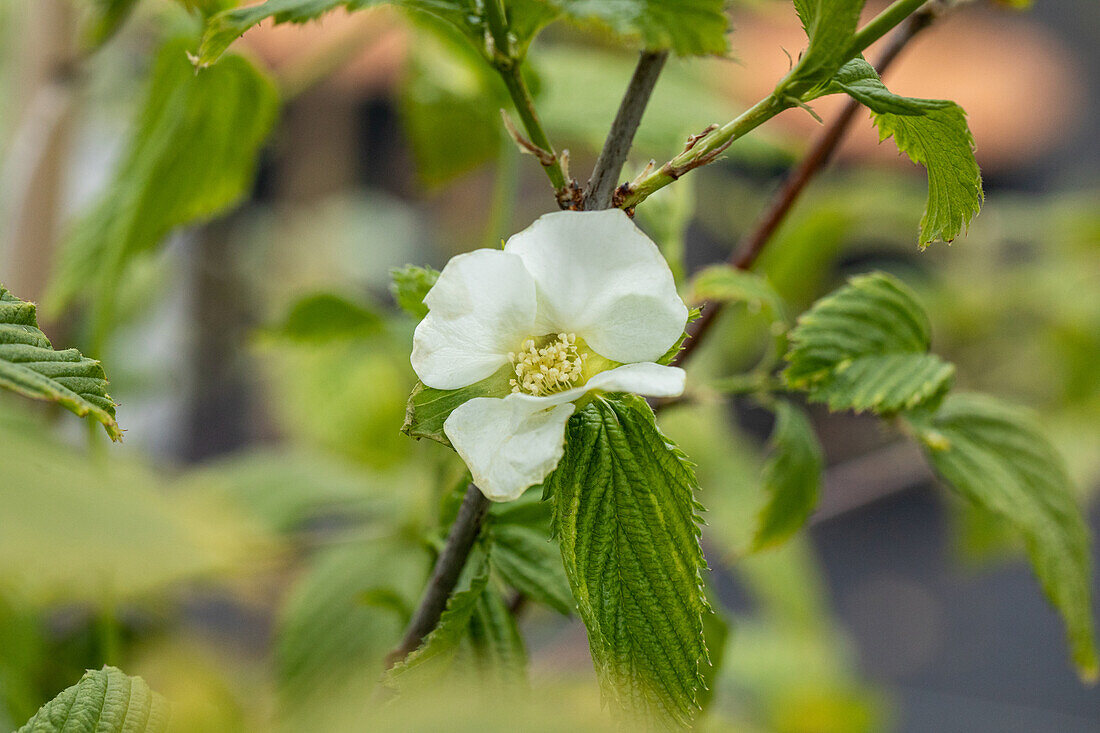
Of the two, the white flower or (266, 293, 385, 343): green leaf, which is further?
(266, 293, 385, 343): green leaf

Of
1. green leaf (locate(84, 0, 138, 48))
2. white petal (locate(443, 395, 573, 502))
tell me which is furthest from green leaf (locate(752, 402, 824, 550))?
green leaf (locate(84, 0, 138, 48))

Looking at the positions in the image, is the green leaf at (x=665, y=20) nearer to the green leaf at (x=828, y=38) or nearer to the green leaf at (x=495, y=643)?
the green leaf at (x=828, y=38)

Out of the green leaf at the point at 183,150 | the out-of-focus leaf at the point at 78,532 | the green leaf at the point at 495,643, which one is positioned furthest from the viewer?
the green leaf at the point at 183,150

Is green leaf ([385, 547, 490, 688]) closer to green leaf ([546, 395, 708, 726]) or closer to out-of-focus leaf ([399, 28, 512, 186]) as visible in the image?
green leaf ([546, 395, 708, 726])

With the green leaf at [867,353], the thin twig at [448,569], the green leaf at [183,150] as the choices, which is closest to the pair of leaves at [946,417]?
the green leaf at [867,353]

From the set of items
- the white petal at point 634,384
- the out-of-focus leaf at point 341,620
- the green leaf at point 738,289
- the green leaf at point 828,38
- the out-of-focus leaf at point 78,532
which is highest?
the green leaf at point 828,38

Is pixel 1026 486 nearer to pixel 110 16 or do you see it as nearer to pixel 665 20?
pixel 665 20

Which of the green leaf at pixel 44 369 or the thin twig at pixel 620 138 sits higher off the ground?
the thin twig at pixel 620 138
